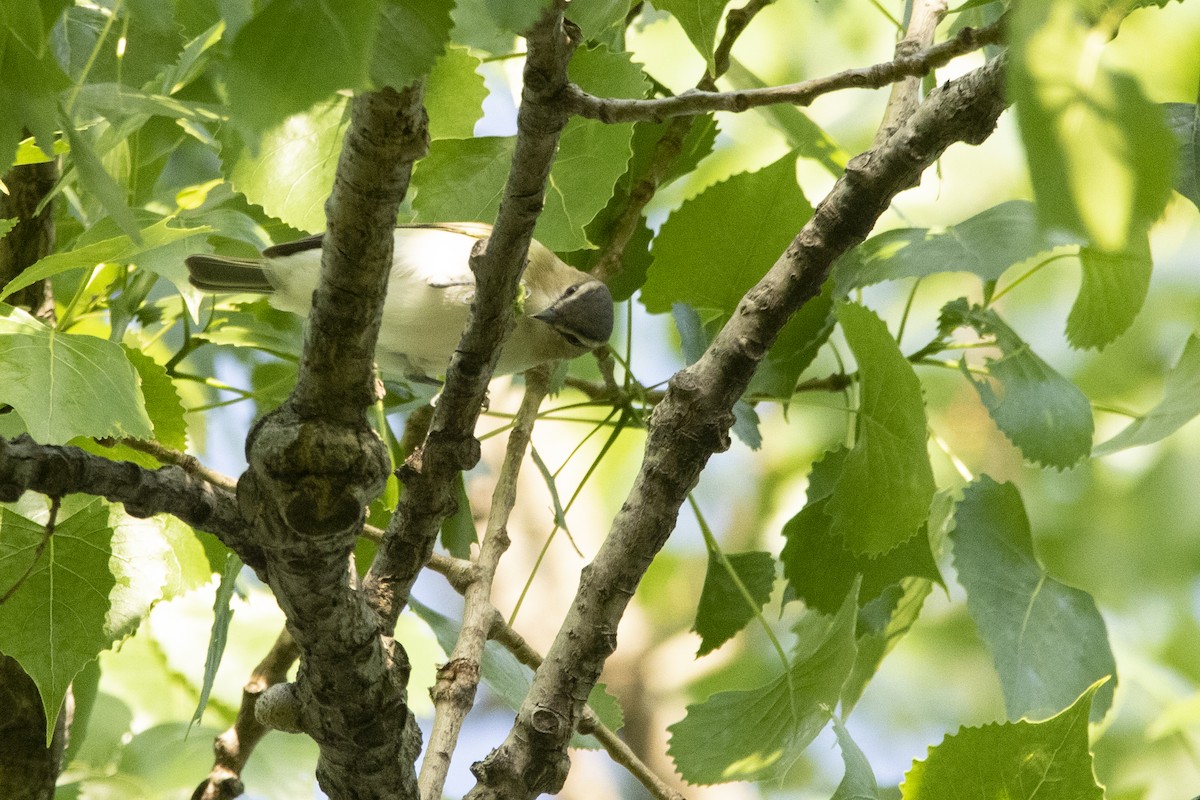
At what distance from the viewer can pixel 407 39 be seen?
9.4 inches

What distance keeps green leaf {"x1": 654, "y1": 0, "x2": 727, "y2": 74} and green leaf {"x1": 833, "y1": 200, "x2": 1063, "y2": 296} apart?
33cm

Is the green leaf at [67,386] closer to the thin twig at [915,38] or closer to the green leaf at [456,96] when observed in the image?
the green leaf at [456,96]

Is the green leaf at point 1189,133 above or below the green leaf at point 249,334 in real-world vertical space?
below

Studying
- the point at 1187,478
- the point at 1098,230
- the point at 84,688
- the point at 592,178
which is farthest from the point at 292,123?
the point at 1187,478

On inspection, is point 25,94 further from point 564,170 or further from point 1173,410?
point 1173,410

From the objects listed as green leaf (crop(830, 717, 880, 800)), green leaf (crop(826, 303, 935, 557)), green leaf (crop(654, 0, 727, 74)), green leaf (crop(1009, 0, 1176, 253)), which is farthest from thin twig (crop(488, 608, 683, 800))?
green leaf (crop(1009, 0, 1176, 253))

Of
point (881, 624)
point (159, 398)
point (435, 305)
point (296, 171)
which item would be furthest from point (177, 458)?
point (881, 624)

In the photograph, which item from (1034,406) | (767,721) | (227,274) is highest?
(227,274)

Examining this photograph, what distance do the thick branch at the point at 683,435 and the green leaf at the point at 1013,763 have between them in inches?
8.8

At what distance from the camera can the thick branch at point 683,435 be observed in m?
0.67

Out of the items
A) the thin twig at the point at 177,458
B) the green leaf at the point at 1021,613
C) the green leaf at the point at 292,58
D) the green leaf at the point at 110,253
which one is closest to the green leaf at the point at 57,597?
the thin twig at the point at 177,458

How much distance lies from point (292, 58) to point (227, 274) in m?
1.38

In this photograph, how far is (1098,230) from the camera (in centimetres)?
18

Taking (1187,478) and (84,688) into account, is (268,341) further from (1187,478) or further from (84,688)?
(1187,478)
